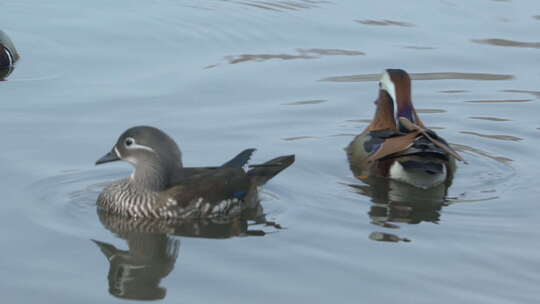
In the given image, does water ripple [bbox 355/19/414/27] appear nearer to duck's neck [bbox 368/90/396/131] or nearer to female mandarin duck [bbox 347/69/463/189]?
female mandarin duck [bbox 347/69/463/189]

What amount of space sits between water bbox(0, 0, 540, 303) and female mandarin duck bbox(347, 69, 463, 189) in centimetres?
21

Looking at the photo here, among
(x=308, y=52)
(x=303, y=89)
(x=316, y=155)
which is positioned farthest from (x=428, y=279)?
(x=308, y=52)

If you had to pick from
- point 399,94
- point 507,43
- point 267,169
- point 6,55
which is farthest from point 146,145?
point 507,43

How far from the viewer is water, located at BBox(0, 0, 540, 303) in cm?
800

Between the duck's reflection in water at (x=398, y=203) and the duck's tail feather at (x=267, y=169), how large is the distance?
77cm

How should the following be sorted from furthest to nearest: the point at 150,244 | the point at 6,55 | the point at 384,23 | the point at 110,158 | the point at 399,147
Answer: the point at 384,23 < the point at 6,55 < the point at 399,147 < the point at 110,158 < the point at 150,244

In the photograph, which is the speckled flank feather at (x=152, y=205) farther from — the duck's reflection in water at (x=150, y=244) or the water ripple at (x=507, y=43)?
the water ripple at (x=507, y=43)

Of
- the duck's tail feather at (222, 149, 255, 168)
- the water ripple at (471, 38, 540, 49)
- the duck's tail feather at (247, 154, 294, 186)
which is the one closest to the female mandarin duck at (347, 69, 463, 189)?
the duck's tail feather at (247, 154, 294, 186)

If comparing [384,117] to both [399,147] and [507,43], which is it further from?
[507,43]

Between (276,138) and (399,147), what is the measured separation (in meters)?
1.65

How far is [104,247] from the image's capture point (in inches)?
336

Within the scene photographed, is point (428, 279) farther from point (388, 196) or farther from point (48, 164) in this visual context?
point (48, 164)

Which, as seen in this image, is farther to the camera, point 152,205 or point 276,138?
point 276,138

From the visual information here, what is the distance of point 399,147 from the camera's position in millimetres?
10500
